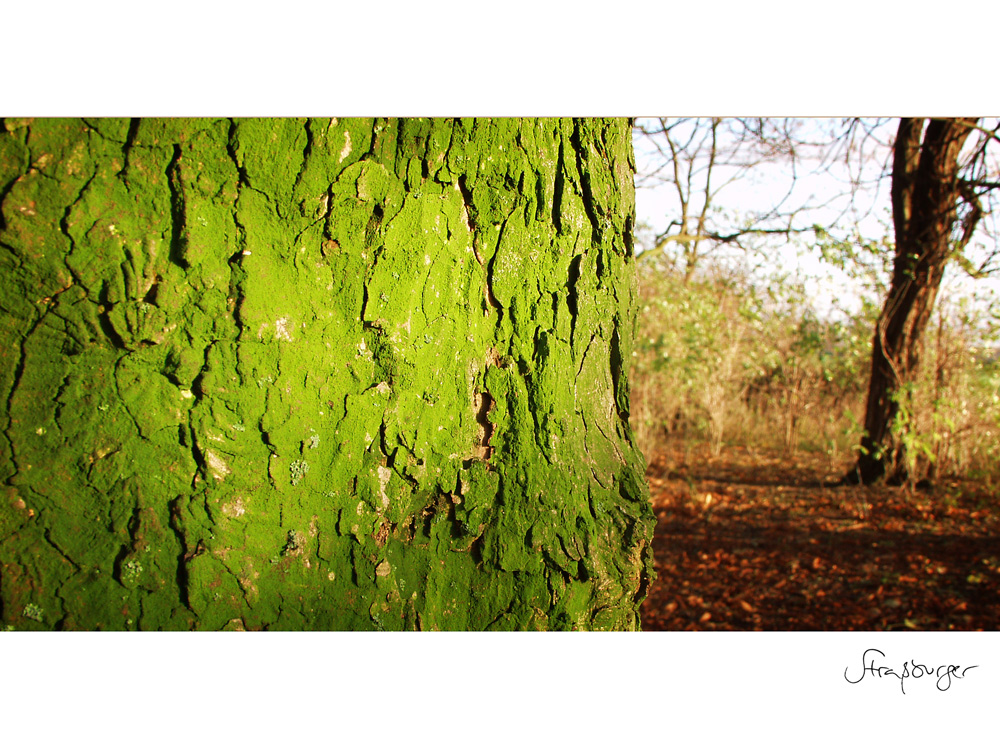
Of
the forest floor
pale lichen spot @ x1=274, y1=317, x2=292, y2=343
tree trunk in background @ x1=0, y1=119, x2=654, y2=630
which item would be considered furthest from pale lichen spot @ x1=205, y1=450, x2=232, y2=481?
the forest floor

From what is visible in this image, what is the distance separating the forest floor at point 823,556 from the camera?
10.6ft

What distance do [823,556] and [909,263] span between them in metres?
2.81

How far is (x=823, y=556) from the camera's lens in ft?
12.6

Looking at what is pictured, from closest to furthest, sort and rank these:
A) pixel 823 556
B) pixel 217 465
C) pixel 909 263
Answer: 1. pixel 217 465
2. pixel 823 556
3. pixel 909 263

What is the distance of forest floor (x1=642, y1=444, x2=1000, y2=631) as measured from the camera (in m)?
3.22

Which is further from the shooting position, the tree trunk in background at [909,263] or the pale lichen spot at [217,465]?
the tree trunk in background at [909,263]

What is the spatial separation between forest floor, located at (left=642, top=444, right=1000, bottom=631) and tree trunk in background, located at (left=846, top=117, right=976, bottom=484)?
491 millimetres

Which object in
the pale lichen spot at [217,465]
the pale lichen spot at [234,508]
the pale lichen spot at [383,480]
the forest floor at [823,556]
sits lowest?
the forest floor at [823,556]

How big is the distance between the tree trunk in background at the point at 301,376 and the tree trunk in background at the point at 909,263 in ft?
15.3

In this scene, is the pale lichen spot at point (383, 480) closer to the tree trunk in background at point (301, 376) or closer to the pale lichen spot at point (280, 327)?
the tree trunk in background at point (301, 376)

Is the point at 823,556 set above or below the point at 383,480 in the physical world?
below

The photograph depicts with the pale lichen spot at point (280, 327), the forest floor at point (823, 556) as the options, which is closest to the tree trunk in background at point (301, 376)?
the pale lichen spot at point (280, 327)
